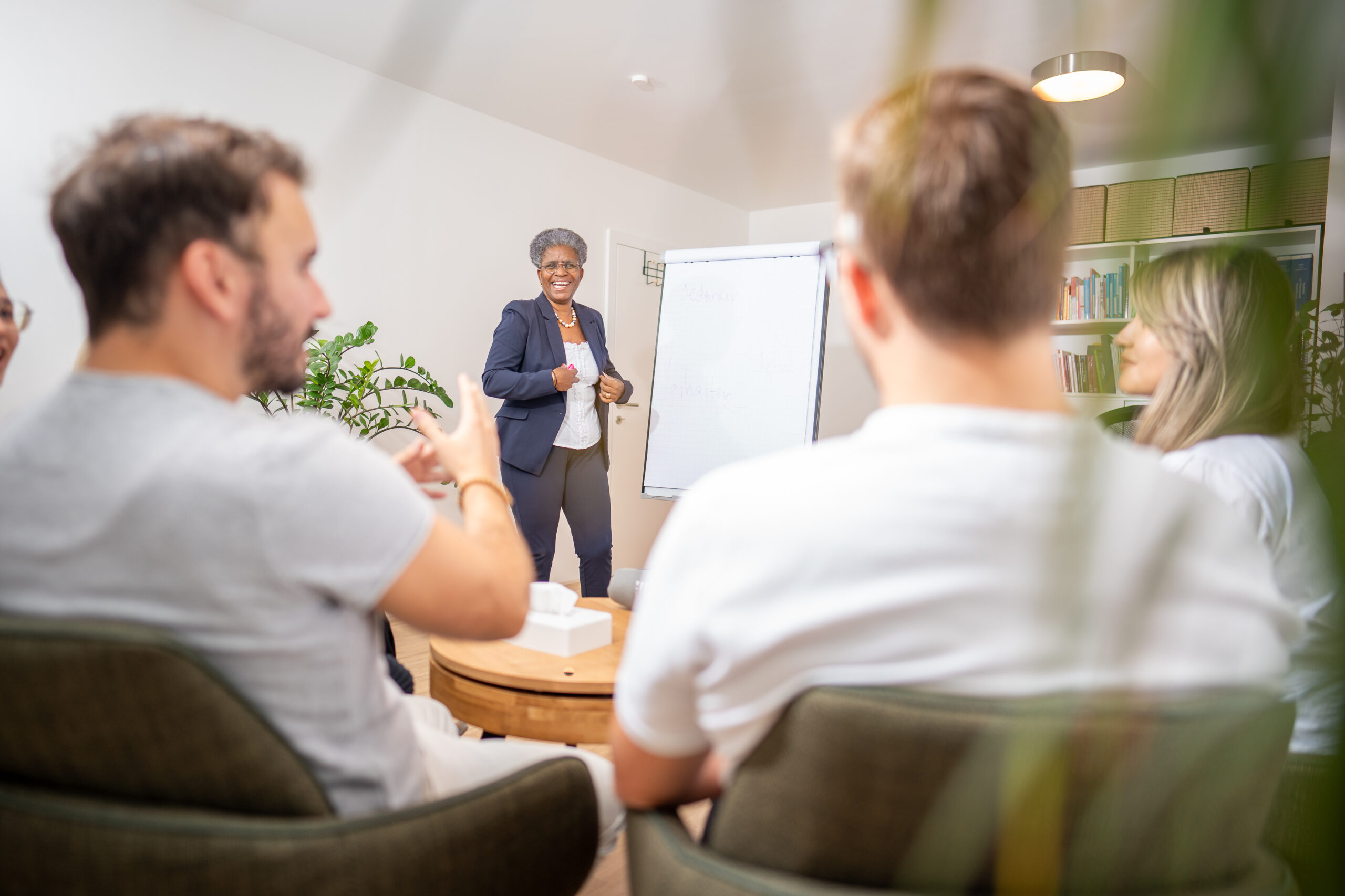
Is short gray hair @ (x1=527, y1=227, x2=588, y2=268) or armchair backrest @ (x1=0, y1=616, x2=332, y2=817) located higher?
short gray hair @ (x1=527, y1=227, x2=588, y2=268)

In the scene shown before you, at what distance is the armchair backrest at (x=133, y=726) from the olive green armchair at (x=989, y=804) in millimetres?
323

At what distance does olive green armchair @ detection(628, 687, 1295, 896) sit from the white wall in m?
1.67

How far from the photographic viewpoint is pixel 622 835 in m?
1.86

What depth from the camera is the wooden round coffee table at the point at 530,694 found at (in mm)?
1392

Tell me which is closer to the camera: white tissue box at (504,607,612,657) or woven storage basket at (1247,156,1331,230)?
woven storage basket at (1247,156,1331,230)

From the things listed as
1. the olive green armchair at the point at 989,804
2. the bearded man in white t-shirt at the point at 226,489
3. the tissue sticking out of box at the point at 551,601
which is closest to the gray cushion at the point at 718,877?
the olive green armchair at the point at 989,804

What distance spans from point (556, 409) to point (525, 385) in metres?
0.19

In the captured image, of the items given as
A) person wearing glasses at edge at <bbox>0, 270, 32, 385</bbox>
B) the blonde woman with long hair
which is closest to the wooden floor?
the blonde woman with long hair

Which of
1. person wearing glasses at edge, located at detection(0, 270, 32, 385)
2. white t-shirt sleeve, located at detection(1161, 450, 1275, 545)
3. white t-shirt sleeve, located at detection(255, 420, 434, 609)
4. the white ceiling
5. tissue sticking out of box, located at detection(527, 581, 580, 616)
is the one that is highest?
person wearing glasses at edge, located at detection(0, 270, 32, 385)

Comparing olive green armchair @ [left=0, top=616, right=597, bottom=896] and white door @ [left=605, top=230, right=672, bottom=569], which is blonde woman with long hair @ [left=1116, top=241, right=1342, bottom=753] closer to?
olive green armchair @ [left=0, top=616, right=597, bottom=896]

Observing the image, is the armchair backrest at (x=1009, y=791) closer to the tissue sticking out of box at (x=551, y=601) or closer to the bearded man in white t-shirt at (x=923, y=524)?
the bearded man in white t-shirt at (x=923, y=524)

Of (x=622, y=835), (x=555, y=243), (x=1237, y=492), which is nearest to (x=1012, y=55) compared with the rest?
(x=1237, y=492)

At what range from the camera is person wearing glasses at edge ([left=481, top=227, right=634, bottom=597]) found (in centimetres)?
332

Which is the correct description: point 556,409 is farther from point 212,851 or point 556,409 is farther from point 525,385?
point 212,851
